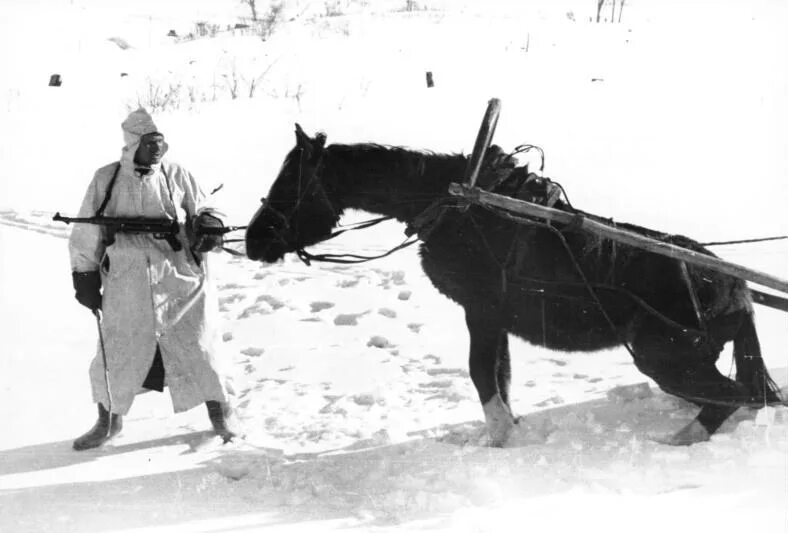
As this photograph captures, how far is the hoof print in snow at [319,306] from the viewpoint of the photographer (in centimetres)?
613

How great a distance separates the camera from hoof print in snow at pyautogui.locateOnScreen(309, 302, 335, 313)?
6.13 metres

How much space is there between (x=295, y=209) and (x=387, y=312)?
6.36ft

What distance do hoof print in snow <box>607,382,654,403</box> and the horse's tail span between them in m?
0.71

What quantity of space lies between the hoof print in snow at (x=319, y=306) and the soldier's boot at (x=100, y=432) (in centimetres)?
198

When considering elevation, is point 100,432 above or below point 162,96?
below

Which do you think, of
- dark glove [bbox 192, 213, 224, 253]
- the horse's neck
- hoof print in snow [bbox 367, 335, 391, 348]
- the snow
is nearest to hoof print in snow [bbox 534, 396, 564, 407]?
the snow

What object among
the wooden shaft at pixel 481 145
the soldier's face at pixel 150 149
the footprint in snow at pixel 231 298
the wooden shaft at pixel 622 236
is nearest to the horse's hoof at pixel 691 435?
the wooden shaft at pixel 622 236

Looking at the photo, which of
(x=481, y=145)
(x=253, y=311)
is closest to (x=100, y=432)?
(x=253, y=311)

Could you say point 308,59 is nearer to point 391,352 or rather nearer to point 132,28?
point 132,28

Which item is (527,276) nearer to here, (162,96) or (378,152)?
(378,152)

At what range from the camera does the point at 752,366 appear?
13.5ft

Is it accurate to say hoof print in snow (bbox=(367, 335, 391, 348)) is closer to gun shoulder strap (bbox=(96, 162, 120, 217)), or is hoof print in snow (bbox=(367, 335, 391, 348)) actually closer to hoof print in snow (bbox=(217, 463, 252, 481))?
hoof print in snow (bbox=(217, 463, 252, 481))

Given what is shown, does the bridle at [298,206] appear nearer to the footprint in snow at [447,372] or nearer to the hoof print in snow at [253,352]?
the footprint in snow at [447,372]

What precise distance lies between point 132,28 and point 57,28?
69 cm
